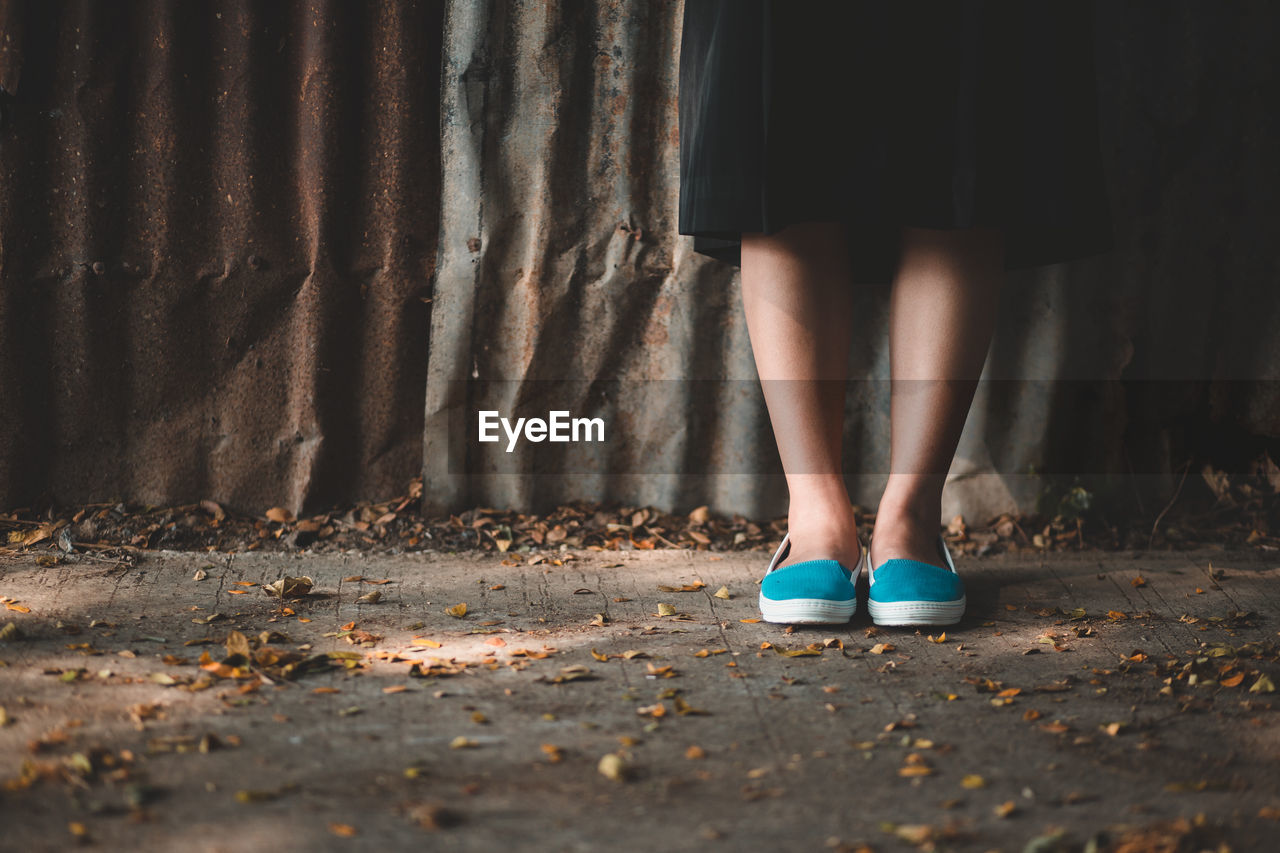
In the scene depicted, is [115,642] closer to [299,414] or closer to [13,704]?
[13,704]

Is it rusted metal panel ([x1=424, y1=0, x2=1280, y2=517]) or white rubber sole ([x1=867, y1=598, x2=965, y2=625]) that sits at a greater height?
rusted metal panel ([x1=424, y1=0, x2=1280, y2=517])

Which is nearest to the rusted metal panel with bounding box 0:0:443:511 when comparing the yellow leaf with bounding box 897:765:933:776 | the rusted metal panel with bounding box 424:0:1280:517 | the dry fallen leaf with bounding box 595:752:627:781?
the rusted metal panel with bounding box 424:0:1280:517

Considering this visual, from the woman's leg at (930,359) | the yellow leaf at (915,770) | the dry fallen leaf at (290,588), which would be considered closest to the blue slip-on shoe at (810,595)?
the woman's leg at (930,359)

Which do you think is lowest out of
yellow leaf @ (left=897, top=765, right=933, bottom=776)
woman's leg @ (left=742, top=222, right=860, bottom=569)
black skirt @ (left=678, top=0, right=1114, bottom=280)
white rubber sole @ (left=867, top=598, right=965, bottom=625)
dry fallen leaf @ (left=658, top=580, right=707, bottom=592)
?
dry fallen leaf @ (left=658, top=580, right=707, bottom=592)

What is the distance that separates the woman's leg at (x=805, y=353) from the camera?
1358 mm

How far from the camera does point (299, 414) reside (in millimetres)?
1737

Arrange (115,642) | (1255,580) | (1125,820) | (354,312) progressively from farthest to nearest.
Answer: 1. (354,312)
2. (1255,580)
3. (115,642)
4. (1125,820)

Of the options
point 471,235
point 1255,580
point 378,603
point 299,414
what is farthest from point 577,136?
point 1255,580

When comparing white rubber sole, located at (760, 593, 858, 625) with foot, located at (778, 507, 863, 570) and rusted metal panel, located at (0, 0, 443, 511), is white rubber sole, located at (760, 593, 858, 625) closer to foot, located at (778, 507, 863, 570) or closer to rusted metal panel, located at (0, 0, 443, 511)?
foot, located at (778, 507, 863, 570)

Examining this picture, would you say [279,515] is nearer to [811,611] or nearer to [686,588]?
[686,588]

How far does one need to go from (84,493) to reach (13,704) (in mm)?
851

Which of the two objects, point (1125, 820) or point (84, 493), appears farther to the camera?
point (84, 493)

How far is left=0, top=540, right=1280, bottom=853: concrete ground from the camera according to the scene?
76 centimetres

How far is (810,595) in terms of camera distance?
126 centimetres
